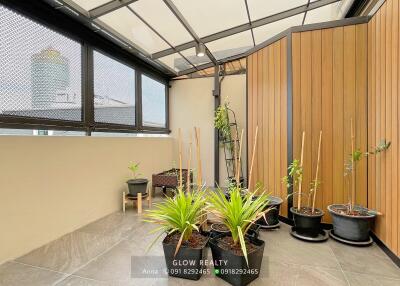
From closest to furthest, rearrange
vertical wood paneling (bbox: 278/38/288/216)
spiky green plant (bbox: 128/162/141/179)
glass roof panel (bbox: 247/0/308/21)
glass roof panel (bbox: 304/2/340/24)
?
vertical wood paneling (bbox: 278/38/288/216), glass roof panel (bbox: 247/0/308/21), glass roof panel (bbox: 304/2/340/24), spiky green plant (bbox: 128/162/141/179)

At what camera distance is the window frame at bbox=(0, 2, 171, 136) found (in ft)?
7.83

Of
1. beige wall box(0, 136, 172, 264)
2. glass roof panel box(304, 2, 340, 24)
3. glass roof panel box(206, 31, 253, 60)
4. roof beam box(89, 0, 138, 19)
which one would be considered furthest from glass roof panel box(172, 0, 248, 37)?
beige wall box(0, 136, 172, 264)

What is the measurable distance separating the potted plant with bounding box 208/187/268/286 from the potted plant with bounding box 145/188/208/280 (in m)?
0.14

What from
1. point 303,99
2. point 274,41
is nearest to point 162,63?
point 274,41

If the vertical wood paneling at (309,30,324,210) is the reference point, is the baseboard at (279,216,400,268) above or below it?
below

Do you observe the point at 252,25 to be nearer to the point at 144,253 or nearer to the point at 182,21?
the point at 182,21

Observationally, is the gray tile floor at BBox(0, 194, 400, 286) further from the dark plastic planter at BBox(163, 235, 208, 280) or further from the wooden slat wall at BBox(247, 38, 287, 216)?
the wooden slat wall at BBox(247, 38, 287, 216)

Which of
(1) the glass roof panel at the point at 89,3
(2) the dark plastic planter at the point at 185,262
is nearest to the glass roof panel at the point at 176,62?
(1) the glass roof panel at the point at 89,3

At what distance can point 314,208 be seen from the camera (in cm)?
268

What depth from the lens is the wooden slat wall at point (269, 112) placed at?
10.0ft

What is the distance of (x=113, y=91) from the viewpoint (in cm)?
373

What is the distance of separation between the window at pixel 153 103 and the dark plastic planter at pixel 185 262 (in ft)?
10.6

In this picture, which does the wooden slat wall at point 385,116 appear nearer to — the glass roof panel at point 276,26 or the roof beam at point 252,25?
the roof beam at point 252,25

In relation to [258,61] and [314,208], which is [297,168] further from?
[258,61]
